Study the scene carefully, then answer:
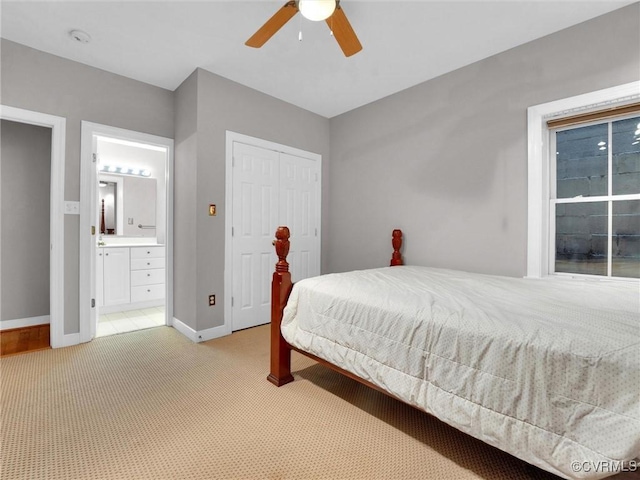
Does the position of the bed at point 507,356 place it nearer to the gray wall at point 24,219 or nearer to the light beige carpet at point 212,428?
the light beige carpet at point 212,428

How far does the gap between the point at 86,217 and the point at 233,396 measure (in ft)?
7.28

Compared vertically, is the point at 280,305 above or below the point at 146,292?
above

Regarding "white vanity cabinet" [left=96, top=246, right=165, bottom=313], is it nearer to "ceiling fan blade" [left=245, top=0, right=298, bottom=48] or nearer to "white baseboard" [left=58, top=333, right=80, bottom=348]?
"white baseboard" [left=58, top=333, right=80, bottom=348]

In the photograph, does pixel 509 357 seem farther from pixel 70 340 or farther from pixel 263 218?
pixel 70 340

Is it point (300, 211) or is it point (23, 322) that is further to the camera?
point (300, 211)

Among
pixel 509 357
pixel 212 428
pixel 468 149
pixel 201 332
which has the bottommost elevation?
pixel 212 428

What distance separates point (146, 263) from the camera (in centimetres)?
413

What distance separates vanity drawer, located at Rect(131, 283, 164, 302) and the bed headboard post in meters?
3.24

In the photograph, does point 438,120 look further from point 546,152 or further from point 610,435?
point 610,435

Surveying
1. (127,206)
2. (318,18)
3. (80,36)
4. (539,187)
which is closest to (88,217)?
(80,36)

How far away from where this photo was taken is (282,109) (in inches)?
143

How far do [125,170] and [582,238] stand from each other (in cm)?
540

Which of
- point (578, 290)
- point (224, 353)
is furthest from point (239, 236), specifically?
point (578, 290)
